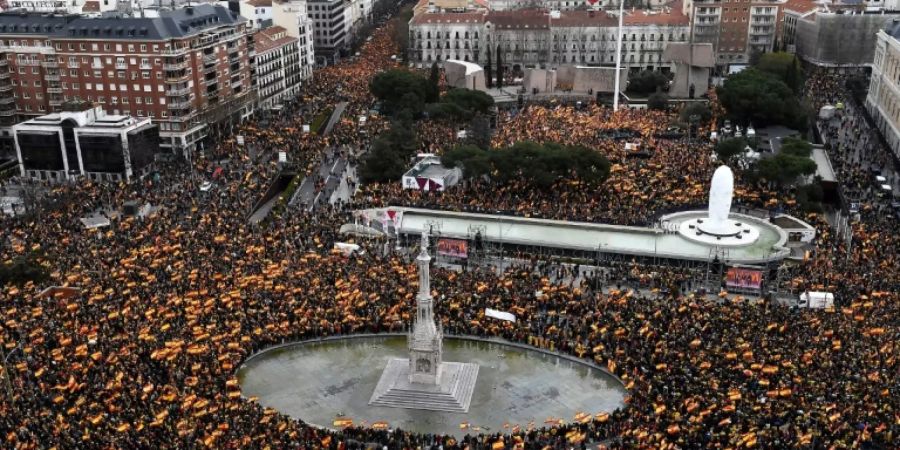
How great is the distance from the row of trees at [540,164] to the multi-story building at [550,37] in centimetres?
6494

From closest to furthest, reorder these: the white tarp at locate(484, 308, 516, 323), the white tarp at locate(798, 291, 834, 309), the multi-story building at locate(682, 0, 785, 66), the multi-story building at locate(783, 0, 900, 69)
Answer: the white tarp at locate(484, 308, 516, 323) < the white tarp at locate(798, 291, 834, 309) < the multi-story building at locate(783, 0, 900, 69) < the multi-story building at locate(682, 0, 785, 66)

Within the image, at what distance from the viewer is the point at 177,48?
91.7m

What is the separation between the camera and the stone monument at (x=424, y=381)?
150 ft

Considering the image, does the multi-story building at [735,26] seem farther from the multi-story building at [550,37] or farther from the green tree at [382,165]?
the green tree at [382,165]

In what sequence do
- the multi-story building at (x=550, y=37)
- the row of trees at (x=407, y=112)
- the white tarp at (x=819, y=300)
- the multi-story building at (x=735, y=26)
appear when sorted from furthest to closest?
the multi-story building at (x=550, y=37), the multi-story building at (x=735, y=26), the row of trees at (x=407, y=112), the white tarp at (x=819, y=300)

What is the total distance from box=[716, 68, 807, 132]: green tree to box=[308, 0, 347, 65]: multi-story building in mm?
74608

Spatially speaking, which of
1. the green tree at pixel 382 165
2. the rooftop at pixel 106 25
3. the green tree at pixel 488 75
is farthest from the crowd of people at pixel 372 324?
the green tree at pixel 488 75

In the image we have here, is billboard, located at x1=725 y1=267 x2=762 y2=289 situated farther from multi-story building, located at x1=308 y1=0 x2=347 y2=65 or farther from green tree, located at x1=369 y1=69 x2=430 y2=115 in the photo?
multi-story building, located at x1=308 y1=0 x2=347 y2=65

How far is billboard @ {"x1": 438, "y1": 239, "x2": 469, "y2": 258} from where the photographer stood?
208 ft

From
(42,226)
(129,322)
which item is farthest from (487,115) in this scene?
(129,322)

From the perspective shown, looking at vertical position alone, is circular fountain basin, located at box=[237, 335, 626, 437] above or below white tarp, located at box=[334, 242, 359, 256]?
below

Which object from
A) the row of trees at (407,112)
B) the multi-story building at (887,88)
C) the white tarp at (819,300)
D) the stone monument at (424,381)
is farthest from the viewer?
the multi-story building at (887,88)

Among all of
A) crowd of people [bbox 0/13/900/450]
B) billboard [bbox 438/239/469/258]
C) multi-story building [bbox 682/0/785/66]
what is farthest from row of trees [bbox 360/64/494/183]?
multi-story building [bbox 682/0/785/66]

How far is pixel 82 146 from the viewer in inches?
3312
